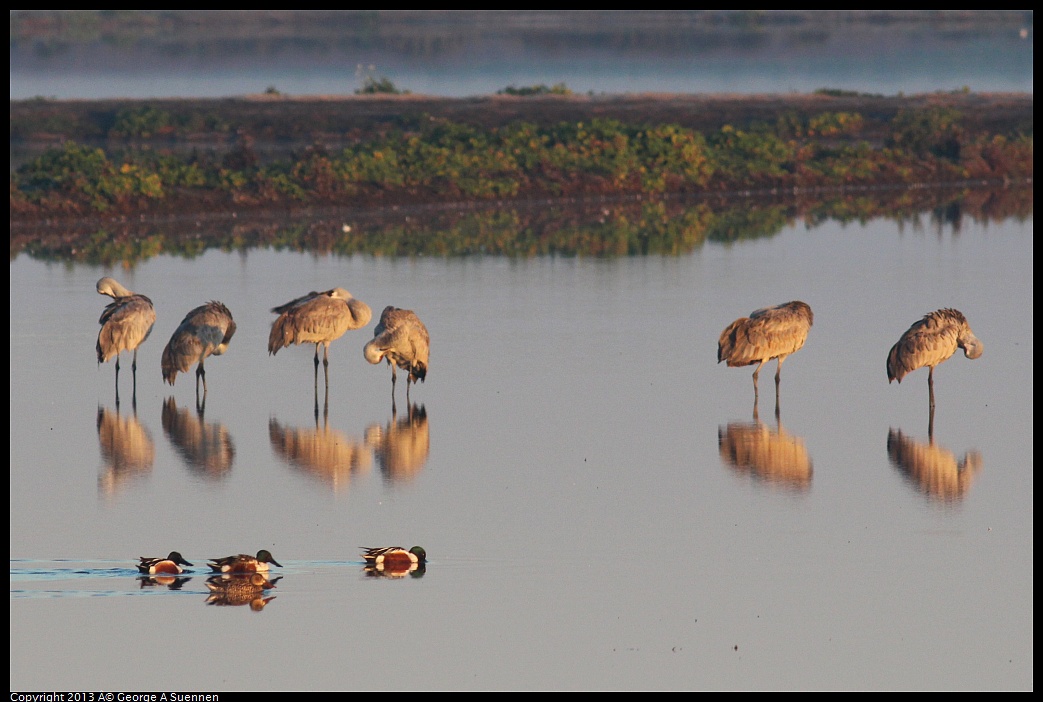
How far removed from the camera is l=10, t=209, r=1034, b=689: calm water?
9266mm

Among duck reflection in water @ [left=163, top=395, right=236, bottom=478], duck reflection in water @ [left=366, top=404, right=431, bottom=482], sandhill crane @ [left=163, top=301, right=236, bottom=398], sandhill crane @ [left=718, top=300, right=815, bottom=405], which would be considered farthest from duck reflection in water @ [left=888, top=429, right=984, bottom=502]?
sandhill crane @ [left=163, top=301, right=236, bottom=398]

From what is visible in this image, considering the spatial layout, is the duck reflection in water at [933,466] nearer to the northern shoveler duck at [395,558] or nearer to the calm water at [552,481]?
the calm water at [552,481]

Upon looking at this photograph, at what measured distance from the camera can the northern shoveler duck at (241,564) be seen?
32.6 ft

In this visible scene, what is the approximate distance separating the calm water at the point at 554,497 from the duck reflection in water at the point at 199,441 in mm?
43

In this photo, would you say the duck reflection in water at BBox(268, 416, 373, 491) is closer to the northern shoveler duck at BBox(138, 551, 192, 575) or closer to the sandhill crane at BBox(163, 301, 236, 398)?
the sandhill crane at BBox(163, 301, 236, 398)

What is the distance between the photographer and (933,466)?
42.3ft

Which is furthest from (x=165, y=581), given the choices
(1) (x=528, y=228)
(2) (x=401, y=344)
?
(1) (x=528, y=228)

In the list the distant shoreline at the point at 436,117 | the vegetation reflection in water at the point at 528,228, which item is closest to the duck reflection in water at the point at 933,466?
the vegetation reflection in water at the point at 528,228

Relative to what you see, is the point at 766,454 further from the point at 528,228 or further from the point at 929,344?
the point at 528,228

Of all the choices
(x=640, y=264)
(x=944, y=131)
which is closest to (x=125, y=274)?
(x=640, y=264)

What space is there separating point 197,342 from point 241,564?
19.4 feet

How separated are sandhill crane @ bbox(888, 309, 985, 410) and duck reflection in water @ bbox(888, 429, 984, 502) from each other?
3.02ft

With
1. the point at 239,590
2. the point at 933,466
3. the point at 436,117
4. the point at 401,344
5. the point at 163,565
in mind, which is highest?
the point at 436,117

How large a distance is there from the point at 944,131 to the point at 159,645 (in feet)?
112
